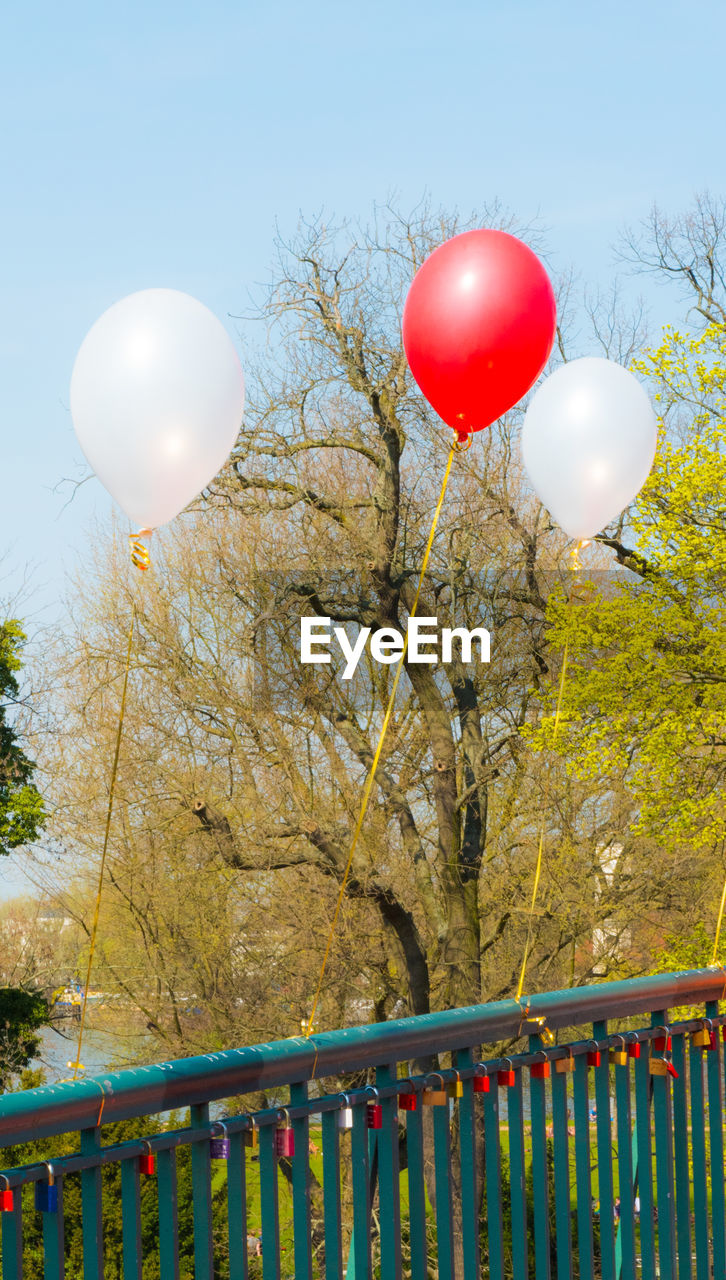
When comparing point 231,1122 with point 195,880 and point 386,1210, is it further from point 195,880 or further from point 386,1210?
point 195,880

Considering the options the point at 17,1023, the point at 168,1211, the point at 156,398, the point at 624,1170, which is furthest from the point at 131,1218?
the point at 17,1023

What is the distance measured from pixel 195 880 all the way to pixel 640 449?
12609 mm

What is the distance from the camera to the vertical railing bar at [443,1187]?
74.2 inches

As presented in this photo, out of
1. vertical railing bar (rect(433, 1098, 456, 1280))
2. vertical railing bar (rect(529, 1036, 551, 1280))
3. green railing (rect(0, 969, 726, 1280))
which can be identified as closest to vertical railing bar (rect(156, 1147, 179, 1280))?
green railing (rect(0, 969, 726, 1280))

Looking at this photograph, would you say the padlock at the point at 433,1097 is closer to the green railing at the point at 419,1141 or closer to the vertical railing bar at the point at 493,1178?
the green railing at the point at 419,1141

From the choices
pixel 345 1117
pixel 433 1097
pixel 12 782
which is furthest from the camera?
pixel 12 782

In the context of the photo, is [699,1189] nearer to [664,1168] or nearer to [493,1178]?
[664,1168]

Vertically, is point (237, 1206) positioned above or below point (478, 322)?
below

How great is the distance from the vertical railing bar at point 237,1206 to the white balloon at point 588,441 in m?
3.62

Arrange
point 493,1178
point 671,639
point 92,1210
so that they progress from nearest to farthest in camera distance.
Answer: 1. point 92,1210
2. point 493,1178
3. point 671,639

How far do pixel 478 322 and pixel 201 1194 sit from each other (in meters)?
3.26

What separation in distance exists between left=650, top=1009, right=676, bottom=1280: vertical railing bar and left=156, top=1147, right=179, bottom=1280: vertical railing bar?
116 centimetres

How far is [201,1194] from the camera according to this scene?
151 cm

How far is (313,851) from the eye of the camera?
1630 cm
